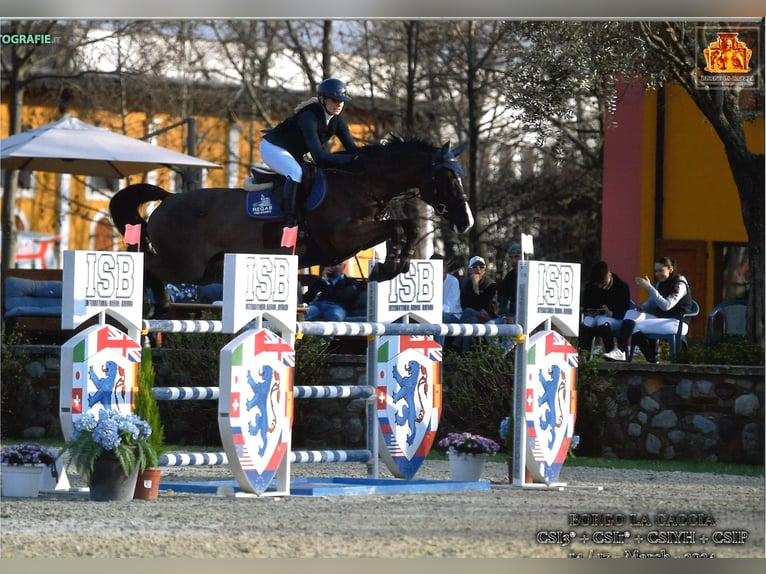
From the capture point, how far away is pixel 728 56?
6.49 m

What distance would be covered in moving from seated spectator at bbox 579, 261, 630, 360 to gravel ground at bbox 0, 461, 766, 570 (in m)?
2.85

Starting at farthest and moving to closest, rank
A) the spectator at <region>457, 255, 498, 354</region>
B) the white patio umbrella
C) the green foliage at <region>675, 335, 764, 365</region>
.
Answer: the white patio umbrella, the spectator at <region>457, 255, 498, 354</region>, the green foliage at <region>675, 335, 764, 365</region>

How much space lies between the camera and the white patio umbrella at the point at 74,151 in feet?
39.7

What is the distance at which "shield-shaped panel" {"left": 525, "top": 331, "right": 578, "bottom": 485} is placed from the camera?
23.0 feet

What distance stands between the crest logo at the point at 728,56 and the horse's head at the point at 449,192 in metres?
1.88

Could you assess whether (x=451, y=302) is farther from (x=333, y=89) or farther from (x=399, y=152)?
(x=333, y=89)

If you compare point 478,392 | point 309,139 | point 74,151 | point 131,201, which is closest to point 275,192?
point 309,139

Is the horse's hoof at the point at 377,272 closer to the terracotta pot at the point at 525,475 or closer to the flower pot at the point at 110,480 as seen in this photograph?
the terracotta pot at the point at 525,475

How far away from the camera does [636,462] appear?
8.99m

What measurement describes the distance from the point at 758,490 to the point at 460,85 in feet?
35.2

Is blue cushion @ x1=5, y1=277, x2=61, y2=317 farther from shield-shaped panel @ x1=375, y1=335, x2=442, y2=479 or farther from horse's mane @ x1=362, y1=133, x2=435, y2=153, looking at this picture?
shield-shaped panel @ x1=375, y1=335, x2=442, y2=479

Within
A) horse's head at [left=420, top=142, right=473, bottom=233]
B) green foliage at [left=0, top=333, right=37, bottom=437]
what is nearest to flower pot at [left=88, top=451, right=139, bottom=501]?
horse's head at [left=420, top=142, right=473, bottom=233]

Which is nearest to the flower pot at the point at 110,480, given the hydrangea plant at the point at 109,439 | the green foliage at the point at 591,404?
the hydrangea plant at the point at 109,439

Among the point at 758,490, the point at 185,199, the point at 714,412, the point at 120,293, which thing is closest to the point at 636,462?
the point at 714,412
